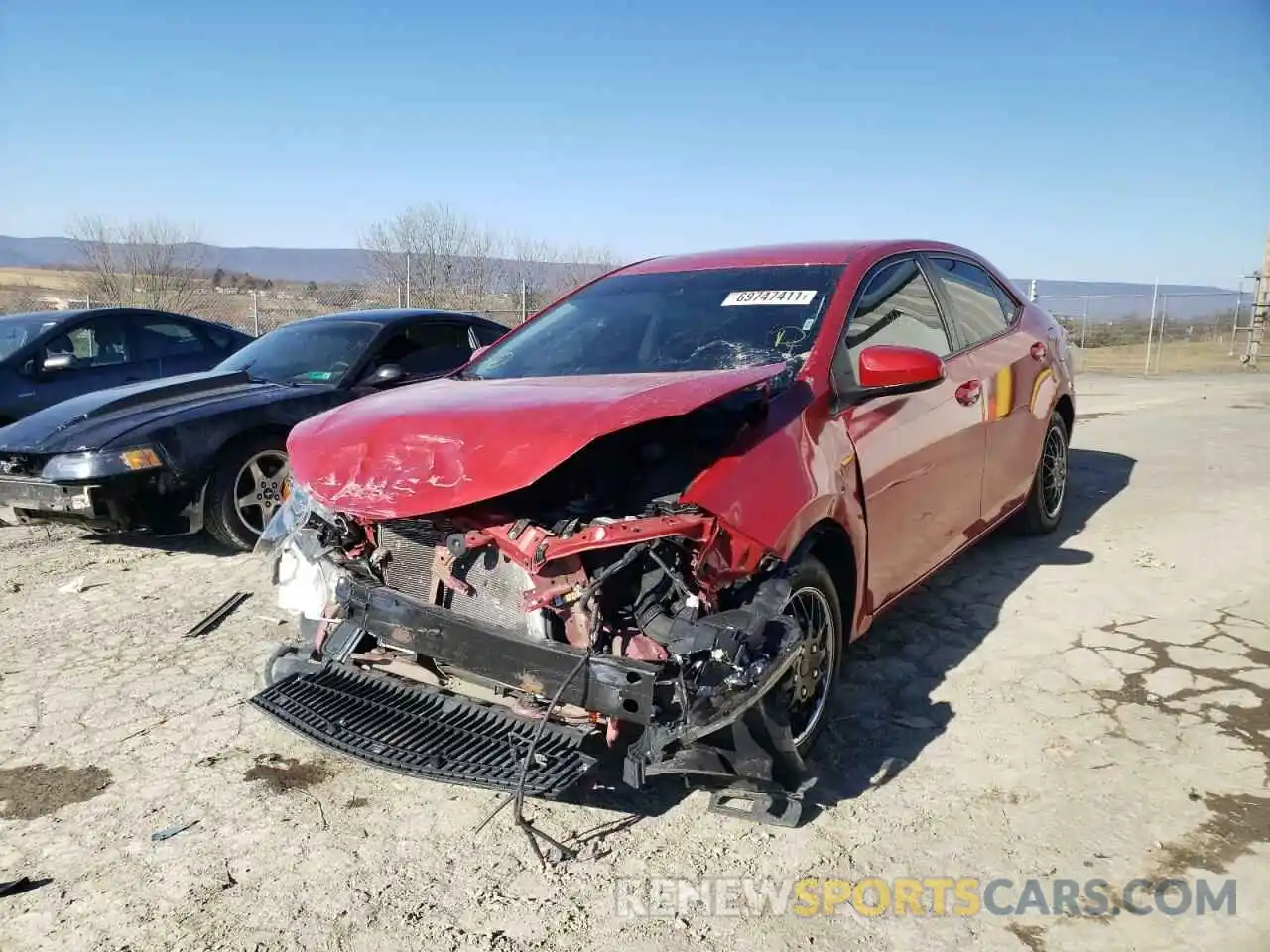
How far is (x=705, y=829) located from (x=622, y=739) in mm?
397

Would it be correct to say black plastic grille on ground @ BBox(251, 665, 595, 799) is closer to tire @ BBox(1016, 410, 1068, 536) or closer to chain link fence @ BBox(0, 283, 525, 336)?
tire @ BBox(1016, 410, 1068, 536)

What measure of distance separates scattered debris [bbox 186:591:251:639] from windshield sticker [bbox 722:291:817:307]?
291 centimetres

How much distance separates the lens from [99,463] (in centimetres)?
516

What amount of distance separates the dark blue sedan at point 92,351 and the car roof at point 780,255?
540cm

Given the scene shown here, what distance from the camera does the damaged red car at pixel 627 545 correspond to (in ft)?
8.39

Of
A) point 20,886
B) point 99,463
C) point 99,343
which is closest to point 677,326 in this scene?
point 20,886

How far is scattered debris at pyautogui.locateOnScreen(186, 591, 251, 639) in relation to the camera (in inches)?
173

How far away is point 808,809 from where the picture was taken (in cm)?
284

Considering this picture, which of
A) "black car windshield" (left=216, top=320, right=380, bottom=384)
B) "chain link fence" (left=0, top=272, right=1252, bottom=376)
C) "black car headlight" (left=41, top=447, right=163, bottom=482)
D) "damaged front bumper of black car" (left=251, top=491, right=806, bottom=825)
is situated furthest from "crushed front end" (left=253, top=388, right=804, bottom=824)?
"chain link fence" (left=0, top=272, right=1252, bottom=376)

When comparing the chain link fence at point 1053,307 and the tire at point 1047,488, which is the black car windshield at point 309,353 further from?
the chain link fence at point 1053,307

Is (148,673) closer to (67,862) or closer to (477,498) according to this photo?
(67,862)

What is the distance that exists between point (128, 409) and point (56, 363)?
8.88 feet

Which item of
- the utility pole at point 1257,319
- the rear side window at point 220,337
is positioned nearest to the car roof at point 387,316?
the rear side window at point 220,337

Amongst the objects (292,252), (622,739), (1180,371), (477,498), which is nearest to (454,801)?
(622,739)
